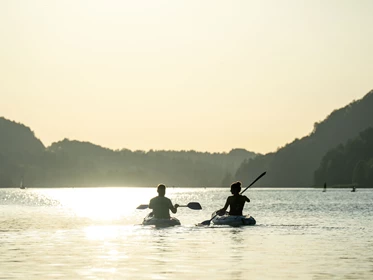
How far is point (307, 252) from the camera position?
118 feet

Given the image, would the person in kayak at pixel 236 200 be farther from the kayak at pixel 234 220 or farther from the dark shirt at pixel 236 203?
the kayak at pixel 234 220

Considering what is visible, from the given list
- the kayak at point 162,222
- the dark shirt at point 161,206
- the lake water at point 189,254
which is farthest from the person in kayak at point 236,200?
the dark shirt at point 161,206

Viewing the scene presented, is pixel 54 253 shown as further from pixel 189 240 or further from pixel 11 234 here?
pixel 11 234

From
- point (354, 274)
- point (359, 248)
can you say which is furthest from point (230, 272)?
point (359, 248)

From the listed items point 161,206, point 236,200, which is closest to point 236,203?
point 236,200

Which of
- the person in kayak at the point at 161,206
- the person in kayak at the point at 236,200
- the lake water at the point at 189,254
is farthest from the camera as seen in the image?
the person in kayak at the point at 161,206

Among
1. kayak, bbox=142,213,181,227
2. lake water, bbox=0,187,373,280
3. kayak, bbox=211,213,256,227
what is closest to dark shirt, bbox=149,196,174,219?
kayak, bbox=142,213,181,227

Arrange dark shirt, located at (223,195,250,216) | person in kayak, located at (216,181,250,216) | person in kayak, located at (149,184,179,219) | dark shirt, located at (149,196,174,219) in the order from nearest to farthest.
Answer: person in kayak, located at (216,181,250,216) → dark shirt, located at (223,195,250,216) → person in kayak, located at (149,184,179,219) → dark shirt, located at (149,196,174,219)

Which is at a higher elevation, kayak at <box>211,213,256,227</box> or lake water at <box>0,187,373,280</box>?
kayak at <box>211,213,256,227</box>

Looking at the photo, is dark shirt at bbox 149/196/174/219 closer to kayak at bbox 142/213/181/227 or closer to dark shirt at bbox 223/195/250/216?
kayak at bbox 142/213/181/227

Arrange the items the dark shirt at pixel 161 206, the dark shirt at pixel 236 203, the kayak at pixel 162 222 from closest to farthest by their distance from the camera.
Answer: the dark shirt at pixel 236 203 → the dark shirt at pixel 161 206 → the kayak at pixel 162 222

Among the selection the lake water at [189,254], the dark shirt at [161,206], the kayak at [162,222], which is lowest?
the lake water at [189,254]

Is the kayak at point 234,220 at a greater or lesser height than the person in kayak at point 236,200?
lesser

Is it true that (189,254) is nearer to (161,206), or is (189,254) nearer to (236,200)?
(236,200)
